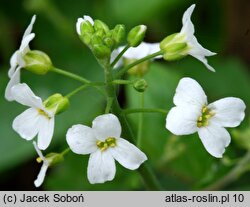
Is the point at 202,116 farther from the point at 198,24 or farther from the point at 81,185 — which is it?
the point at 198,24

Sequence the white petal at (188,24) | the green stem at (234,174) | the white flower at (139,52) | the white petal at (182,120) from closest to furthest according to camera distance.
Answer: the white petal at (182,120), the white petal at (188,24), the white flower at (139,52), the green stem at (234,174)

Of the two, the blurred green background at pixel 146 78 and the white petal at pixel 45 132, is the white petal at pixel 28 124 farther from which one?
the blurred green background at pixel 146 78

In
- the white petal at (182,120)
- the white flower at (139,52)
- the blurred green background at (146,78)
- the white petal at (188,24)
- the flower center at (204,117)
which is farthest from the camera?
the blurred green background at (146,78)

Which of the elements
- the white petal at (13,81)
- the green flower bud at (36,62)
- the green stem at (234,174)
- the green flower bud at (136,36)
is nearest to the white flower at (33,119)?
the white petal at (13,81)

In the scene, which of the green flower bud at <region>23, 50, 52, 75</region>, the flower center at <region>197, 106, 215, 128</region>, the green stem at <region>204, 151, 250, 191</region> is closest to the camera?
the flower center at <region>197, 106, 215, 128</region>

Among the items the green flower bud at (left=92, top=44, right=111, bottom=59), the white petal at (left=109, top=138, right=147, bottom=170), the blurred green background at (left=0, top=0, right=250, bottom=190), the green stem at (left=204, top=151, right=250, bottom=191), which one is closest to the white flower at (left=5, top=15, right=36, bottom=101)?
the green flower bud at (left=92, top=44, right=111, bottom=59)

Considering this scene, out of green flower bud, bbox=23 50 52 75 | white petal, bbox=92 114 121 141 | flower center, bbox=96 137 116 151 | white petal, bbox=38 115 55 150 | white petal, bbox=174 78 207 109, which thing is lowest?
flower center, bbox=96 137 116 151

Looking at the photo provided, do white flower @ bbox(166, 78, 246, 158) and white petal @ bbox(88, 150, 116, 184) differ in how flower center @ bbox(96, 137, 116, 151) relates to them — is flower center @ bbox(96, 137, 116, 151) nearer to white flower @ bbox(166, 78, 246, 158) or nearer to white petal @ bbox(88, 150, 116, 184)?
white petal @ bbox(88, 150, 116, 184)
